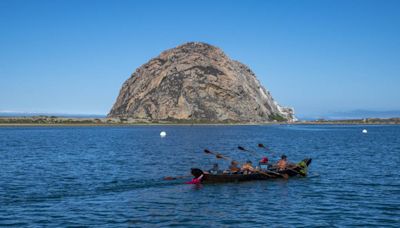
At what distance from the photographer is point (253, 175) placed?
44.3 meters

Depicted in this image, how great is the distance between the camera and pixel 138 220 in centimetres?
2819

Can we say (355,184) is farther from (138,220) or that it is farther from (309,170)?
(138,220)

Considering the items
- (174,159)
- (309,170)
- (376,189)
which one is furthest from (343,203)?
(174,159)

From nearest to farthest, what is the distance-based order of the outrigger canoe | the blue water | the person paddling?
the blue water < the person paddling < the outrigger canoe

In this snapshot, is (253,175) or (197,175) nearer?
(197,175)

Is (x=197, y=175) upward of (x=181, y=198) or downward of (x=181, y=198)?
upward

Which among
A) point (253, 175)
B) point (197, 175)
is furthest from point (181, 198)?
point (253, 175)

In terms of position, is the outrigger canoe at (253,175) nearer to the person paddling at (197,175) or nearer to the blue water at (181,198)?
the person paddling at (197,175)

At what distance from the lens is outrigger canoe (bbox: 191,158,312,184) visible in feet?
137

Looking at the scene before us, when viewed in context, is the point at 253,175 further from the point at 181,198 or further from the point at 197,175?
the point at 181,198

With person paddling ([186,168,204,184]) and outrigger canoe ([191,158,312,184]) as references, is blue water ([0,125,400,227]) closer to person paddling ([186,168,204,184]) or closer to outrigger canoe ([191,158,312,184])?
person paddling ([186,168,204,184])

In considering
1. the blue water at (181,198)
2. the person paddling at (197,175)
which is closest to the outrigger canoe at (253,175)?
the person paddling at (197,175)

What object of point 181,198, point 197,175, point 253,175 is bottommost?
point 181,198

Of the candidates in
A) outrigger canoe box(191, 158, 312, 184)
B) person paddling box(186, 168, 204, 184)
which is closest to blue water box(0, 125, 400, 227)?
person paddling box(186, 168, 204, 184)
